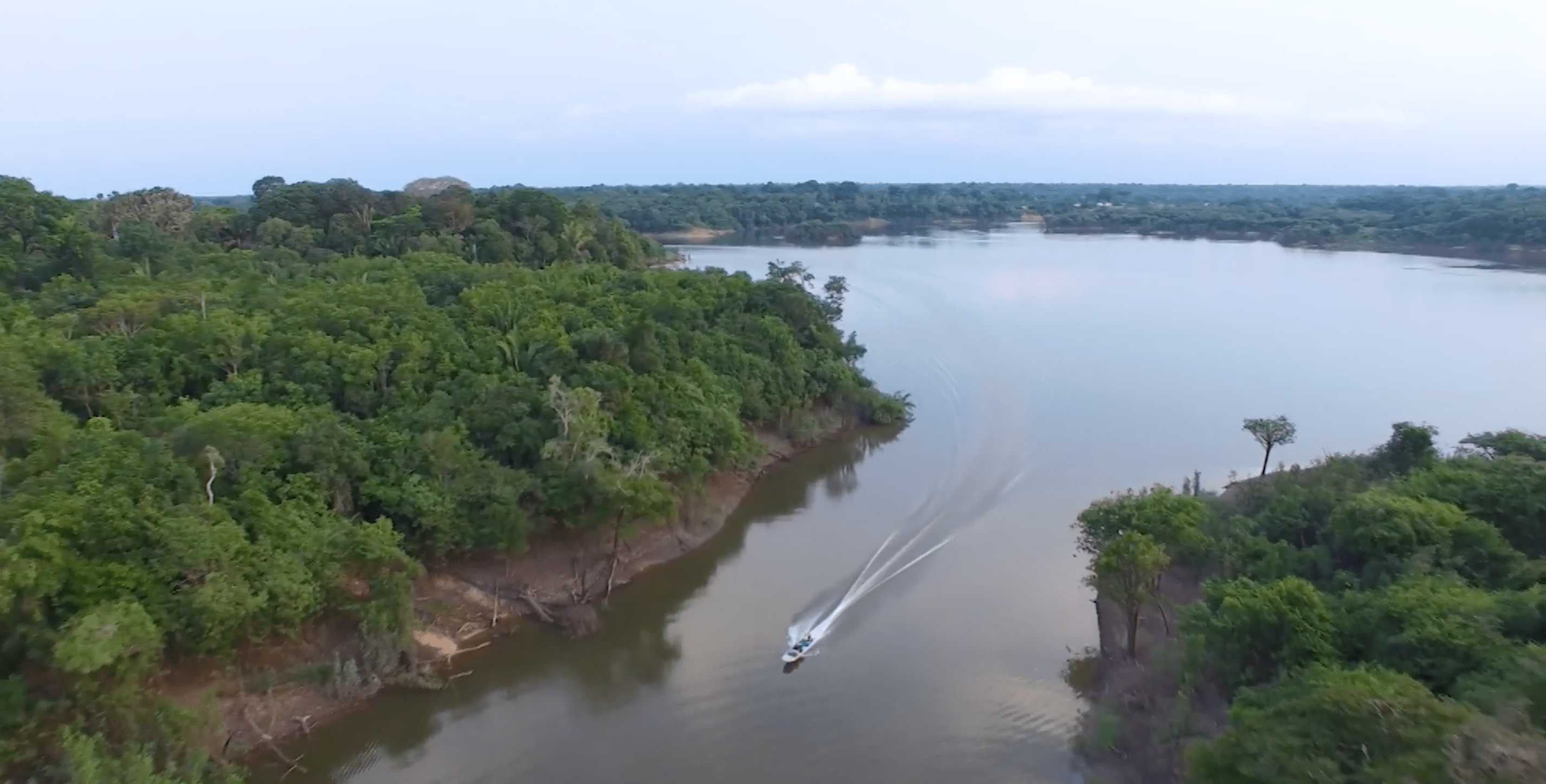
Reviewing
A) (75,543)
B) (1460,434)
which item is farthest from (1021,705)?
(1460,434)

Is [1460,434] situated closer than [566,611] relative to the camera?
No

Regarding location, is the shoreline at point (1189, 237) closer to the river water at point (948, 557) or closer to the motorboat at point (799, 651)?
the river water at point (948, 557)

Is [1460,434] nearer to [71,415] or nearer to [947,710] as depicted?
[947,710]

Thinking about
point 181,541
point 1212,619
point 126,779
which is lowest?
point 126,779

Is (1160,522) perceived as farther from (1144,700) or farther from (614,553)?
(614,553)

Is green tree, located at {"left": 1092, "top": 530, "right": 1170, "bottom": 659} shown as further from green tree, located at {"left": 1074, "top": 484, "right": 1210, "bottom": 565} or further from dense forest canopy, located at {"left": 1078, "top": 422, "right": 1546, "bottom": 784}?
green tree, located at {"left": 1074, "top": 484, "right": 1210, "bottom": 565}

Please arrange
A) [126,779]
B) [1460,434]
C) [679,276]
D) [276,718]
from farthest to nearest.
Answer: [679,276], [1460,434], [276,718], [126,779]

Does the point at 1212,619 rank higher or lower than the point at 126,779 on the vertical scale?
higher

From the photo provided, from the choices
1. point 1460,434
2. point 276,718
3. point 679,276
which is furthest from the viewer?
point 679,276
